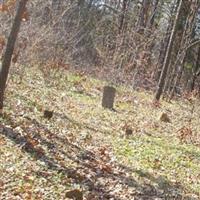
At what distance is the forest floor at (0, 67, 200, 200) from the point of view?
10281 millimetres

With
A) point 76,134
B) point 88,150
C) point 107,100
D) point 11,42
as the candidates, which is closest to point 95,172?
point 88,150

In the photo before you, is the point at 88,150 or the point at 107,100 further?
the point at 107,100

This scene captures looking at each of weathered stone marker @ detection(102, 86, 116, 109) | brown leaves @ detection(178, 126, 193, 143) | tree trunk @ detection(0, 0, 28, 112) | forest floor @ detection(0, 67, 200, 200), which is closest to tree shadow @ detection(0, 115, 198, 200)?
forest floor @ detection(0, 67, 200, 200)

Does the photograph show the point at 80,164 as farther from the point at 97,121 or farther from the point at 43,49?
the point at 43,49

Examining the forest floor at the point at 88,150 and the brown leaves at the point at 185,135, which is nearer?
the forest floor at the point at 88,150

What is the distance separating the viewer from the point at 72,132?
14.4 meters

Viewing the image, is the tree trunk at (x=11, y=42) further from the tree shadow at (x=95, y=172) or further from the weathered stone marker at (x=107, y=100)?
the weathered stone marker at (x=107, y=100)

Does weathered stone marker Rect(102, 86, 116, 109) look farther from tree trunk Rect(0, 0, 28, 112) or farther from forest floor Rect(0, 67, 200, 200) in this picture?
tree trunk Rect(0, 0, 28, 112)

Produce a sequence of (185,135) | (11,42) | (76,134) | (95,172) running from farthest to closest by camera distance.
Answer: (185,135) < (76,134) < (11,42) < (95,172)

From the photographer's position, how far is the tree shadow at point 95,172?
10.5 metres

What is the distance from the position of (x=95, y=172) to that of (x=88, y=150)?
1.70 meters

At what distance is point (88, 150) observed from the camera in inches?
515

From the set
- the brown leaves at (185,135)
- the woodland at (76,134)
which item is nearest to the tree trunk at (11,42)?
the woodland at (76,134)

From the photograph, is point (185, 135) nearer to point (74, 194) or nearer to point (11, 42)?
point (11, 42)
